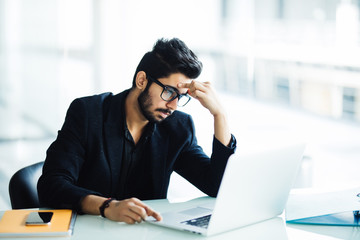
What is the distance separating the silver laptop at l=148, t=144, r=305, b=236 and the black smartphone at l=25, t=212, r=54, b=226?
31 centimetres

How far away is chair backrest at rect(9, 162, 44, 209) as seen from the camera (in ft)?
6.26

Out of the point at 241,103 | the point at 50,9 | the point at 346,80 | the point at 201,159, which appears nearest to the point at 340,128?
the point at 346,80

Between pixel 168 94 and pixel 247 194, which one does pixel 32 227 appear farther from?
pixel 168 94

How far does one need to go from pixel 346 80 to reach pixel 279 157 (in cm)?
387

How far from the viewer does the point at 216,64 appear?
16.4 feet

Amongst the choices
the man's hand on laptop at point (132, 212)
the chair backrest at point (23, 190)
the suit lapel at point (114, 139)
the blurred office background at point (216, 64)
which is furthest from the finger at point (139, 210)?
the blurred office background at point (216, 64)

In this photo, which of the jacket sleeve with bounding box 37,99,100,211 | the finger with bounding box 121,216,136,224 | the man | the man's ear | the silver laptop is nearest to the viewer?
the silver laptop

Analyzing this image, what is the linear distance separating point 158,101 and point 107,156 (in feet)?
0.95

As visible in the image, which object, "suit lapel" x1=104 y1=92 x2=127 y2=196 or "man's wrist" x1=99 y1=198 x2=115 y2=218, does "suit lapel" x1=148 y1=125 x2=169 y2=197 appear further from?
"man's wrist" x1=99 y1=198 x2=115 y2=218

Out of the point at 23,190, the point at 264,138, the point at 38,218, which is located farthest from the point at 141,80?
the point at 264,138

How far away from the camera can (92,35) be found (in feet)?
14.2

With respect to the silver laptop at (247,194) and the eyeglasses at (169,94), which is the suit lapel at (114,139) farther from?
the silver laptop at (247,194)

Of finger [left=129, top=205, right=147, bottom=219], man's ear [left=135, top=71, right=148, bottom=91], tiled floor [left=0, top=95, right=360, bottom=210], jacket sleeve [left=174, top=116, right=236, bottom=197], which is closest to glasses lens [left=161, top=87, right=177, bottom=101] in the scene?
man's ear [left=135, top=71, right=148, bottom=91]

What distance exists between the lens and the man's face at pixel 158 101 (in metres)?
1.95
